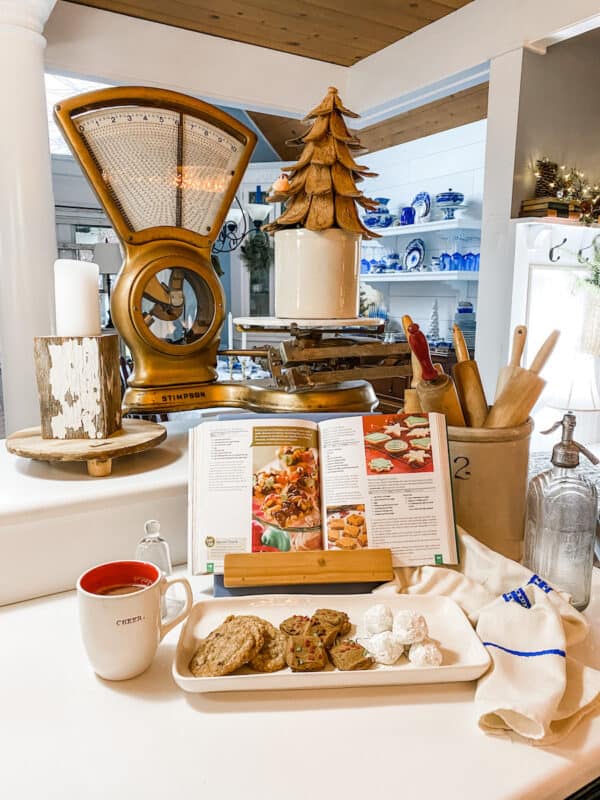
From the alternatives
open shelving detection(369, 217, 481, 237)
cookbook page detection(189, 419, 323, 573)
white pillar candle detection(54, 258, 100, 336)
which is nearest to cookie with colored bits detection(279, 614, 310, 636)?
cookbook page detection(189, 419, 323, 573)

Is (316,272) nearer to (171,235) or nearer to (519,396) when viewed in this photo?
(171,235)

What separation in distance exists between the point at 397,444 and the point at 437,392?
0.10 metres

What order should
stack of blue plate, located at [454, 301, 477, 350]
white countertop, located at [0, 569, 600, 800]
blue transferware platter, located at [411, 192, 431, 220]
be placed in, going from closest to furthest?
white countertop, located at [0, 569, 600, 800] → stack of blue plate, located at [454, 301, 477, 350] → blue transferware platter, located at [411, 192, 431, 220]

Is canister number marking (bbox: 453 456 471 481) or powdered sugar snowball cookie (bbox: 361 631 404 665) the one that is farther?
canister number marking (bbox: 453 456 471 481)

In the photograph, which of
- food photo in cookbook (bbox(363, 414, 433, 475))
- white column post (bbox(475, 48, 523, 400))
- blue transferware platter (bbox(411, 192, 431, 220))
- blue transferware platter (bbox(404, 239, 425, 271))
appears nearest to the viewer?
food photo in cookbook (bbox(363, 414, 433, 475))

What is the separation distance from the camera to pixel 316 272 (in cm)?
105

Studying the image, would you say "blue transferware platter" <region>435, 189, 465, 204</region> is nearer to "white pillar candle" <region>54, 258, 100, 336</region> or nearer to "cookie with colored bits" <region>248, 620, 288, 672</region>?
"white pillar candle" <region>54, 258, 100, 336</region>

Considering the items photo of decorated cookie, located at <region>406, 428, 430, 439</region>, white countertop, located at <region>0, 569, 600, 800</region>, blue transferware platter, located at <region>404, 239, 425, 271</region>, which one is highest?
blue transferware platter, located at <region>404, 239, 425, 271</region>

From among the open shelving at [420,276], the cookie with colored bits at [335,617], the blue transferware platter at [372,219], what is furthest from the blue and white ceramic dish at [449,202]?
the cookie with colored bits at [335,617]

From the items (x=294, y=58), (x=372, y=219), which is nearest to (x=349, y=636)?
(x=294, y=58)

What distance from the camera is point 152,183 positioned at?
42.6 inches

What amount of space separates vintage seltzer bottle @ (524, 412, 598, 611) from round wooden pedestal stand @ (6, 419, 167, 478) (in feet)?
1.86

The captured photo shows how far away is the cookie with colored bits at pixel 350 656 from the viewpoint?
0.62 metres

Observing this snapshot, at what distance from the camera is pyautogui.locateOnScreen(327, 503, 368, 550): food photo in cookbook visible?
80 cm
